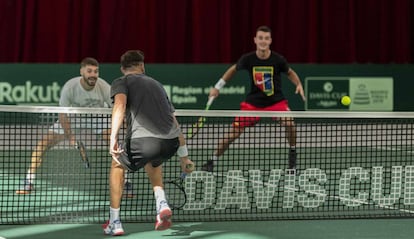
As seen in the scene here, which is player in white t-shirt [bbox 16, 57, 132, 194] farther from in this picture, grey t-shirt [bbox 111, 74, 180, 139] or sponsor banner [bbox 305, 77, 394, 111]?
sponsor banner [bbox 305, 77, 394, 111]

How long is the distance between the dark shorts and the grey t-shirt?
37 millimetres

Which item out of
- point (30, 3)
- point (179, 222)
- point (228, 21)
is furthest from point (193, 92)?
point (179, 222)

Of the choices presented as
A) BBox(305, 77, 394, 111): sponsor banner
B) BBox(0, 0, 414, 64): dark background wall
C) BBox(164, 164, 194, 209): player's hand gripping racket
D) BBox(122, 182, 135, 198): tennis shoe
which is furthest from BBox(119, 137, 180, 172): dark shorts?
BBox(0, 0, 414, 64): dark background wall

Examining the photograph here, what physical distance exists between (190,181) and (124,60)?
6.43ft

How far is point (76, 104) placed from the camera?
7754mm

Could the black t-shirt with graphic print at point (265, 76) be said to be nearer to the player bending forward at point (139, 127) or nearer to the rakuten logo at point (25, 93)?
the player bending forward at point (139, 127)

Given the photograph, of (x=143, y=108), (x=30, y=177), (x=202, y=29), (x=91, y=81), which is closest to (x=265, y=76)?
(x=91, y=81)

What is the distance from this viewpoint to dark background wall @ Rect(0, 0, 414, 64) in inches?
625

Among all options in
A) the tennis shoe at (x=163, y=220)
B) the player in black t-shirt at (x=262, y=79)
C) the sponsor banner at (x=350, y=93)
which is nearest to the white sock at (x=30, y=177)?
the player in black t-shirt at (x=262, y=79)

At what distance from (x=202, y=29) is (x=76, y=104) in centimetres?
909

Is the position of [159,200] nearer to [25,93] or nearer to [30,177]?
[30,177]

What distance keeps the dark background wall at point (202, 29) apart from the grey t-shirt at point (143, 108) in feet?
35.3

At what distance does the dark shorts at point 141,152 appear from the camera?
5352mm

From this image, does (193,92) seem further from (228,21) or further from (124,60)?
(124,60)
